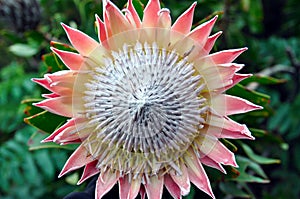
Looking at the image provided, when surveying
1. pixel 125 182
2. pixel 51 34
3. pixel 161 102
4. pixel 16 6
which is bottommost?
pixel 125 182

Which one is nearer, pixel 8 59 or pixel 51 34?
pixel 51 34

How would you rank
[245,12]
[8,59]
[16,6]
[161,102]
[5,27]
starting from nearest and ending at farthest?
1. [161,102]
2. [16,6]
3. [5,27]
4. [245,12]
5. [8,59]

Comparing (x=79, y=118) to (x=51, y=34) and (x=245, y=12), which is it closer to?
(x=51, y=34)

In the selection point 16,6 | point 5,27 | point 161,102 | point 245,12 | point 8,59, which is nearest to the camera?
point 161,102

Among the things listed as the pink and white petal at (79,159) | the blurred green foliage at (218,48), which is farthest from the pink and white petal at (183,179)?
the blurred green foliage at (218,48)

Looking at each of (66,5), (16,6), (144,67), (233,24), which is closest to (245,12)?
(233,24)

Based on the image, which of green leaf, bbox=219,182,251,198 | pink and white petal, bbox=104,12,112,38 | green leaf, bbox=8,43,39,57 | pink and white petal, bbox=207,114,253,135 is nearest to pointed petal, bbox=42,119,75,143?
pink and white petal, bbox=104,12,112,38

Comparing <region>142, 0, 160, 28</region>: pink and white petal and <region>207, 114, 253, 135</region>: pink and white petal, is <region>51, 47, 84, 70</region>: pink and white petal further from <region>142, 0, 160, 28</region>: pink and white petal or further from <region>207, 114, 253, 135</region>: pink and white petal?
<region>207, 114, 253, 135</region>: pink and white petal
